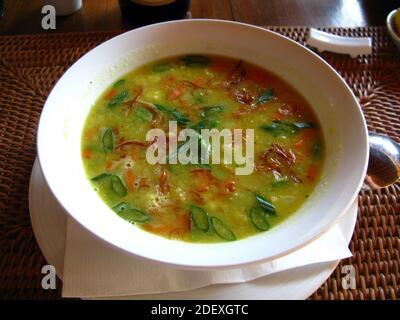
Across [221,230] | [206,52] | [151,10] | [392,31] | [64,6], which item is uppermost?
[64,6]

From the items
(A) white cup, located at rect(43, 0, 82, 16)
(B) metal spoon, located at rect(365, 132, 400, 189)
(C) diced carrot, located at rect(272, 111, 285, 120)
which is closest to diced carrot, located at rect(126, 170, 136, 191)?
(C) diced carrot, located at rect(272, 111, 285, 120)

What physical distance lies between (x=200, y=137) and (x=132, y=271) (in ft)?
1.71

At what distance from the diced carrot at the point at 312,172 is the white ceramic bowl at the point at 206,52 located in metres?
0.03

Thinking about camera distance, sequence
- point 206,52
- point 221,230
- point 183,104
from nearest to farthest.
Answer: point 221,230 → point 183,104 → point 206,52

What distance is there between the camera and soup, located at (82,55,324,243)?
1.25 metres

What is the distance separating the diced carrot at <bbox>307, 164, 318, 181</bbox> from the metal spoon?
8.2 inches

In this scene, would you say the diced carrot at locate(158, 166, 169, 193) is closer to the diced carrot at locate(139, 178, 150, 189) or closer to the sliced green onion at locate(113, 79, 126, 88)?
the diced carrot at locate(139, 178, 150, 189)

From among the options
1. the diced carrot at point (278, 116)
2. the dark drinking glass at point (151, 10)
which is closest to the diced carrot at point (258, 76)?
the diced carrot at point (278, 116)

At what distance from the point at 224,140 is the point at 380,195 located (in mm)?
561

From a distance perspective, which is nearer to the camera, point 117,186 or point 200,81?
point 117,186

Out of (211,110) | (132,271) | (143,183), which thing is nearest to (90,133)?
(143,183)

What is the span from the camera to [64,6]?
6.90 ft

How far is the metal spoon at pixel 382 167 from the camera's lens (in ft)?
4.60

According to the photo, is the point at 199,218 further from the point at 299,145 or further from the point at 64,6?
the point at 64,6
